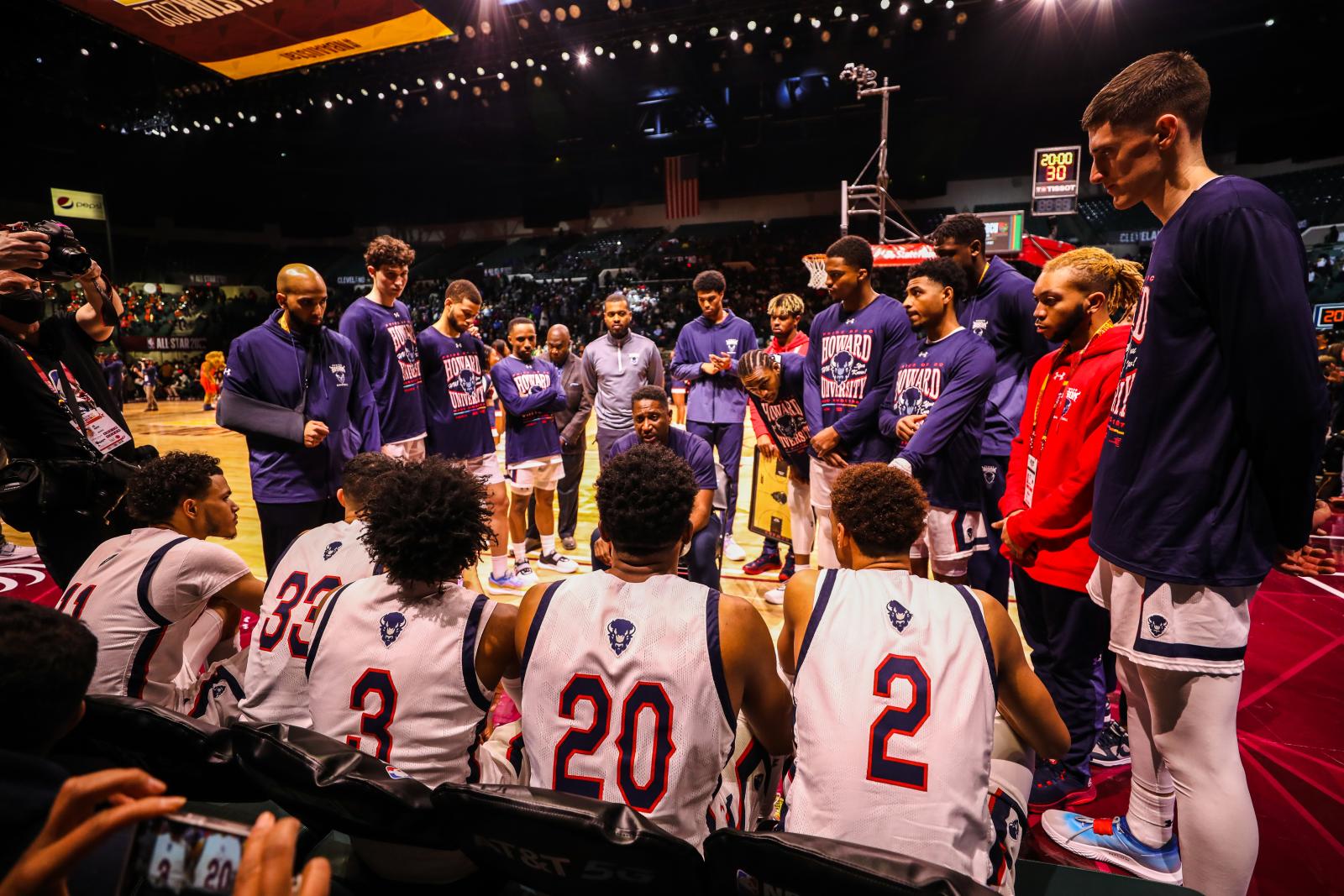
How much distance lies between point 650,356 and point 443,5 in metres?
7.47

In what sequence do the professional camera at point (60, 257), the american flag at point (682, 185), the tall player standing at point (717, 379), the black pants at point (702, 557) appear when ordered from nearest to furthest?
1. the professional camera at point (60, 257)
2. the black pants at point (702, 557)
3. the tall player standing at point (717, 379)
4. the american flag at point (682, 185)

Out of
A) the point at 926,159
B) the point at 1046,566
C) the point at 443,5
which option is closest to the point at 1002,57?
the point at 926,159

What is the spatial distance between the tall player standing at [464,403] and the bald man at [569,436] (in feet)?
2.58

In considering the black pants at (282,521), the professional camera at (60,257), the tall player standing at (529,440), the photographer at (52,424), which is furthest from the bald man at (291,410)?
the tall player standing at (529,440)

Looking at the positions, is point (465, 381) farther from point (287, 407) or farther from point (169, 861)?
A: point (169, 861)

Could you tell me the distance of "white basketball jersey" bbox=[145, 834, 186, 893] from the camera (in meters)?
0.85

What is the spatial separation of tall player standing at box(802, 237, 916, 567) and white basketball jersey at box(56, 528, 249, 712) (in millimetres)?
2782

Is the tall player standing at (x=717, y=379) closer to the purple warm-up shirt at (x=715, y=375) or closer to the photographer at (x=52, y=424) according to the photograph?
the purple warm-up shirt at (x=715, y=375)

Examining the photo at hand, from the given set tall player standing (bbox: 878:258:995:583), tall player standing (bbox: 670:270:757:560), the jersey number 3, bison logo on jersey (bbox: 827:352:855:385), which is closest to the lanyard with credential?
tall player standing (bbox: 878:258:995:583)

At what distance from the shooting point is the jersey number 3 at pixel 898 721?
1.36m

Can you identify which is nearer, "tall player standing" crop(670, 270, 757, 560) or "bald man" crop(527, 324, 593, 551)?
"tall player standing" crop(670, 270, 757, 560)

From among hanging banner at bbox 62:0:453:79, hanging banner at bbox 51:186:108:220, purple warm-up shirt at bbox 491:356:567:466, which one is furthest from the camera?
hanging banner at bbox 51:186:108:220

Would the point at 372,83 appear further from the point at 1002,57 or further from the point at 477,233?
the point at 1002,57

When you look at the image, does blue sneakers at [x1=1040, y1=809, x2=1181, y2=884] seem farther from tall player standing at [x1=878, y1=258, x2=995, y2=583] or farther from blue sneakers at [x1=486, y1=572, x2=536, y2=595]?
blue sneakers at [x1=486, y1=572, x2=536, y2=595]
